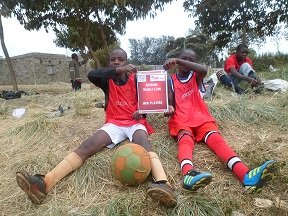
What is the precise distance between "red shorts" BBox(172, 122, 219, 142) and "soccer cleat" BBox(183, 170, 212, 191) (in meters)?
0.65

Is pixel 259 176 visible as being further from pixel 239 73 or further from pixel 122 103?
pixel 239 73

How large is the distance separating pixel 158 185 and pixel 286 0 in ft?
41.8

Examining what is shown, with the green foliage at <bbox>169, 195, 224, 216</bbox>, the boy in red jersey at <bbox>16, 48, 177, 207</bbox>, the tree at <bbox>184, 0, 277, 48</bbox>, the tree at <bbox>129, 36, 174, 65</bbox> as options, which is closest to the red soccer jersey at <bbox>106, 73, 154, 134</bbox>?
the boy in red jersey at <bbox>16, 48, 177, 207</bbox>

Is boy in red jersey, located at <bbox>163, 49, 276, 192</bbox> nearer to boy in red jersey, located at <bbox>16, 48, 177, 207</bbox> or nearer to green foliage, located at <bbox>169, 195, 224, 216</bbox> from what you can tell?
green foliage, located at <bbox>169, 195, 224, 216</bbox>

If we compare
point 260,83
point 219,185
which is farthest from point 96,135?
point 260,83

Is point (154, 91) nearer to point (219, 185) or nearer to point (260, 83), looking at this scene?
point (219, 185)

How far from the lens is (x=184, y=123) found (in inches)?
111

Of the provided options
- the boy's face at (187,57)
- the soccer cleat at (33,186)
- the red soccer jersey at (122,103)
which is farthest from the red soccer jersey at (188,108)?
the soccer cleat at (33,186)

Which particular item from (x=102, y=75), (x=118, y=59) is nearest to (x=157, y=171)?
(x=102, y=75)

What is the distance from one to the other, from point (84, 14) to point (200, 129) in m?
9.21

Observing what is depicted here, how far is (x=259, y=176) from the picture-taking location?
210 cm

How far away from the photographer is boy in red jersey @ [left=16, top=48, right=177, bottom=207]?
89.7 inches

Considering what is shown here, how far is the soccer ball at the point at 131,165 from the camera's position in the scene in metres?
2.25

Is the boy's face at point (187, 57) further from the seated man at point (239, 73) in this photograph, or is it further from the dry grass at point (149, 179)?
the seated man at point (239, 73)
